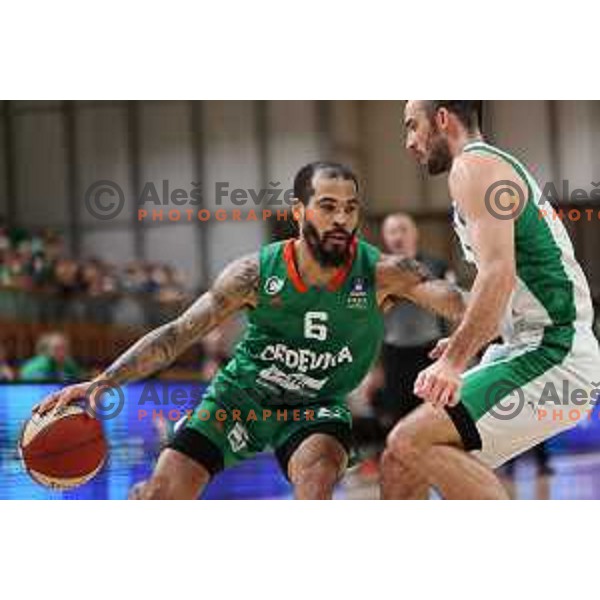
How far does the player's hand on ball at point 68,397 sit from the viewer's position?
14.9 ft

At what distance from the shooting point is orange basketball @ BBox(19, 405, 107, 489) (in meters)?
4.54

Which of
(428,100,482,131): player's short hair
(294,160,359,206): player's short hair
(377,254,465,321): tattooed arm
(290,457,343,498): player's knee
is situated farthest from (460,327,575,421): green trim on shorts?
(294,160,359,206): player's short hair

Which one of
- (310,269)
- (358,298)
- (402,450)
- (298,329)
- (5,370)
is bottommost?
(402,450)

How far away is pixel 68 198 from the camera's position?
4.63 metres

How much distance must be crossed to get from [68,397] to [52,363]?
0.46 feet

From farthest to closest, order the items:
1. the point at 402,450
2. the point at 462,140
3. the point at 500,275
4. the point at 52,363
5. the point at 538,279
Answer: the point at 52,363, the point at 462,140, the point at 538,279, the point at 402,450, the point at 500,275

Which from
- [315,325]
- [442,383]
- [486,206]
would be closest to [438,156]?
[486,206]

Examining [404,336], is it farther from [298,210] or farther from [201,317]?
[201,317]

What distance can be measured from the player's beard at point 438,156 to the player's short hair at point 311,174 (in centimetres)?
31

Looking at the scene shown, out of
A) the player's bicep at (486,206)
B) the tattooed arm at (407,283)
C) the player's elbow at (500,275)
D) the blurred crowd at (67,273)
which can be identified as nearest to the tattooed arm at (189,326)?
the blurred crowd at (67,273)

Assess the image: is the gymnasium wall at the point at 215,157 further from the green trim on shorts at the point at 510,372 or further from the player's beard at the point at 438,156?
the green trim on shorts at the point at 510,372

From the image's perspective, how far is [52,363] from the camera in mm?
4555

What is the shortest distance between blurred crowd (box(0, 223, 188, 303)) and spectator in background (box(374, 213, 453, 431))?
785 millimetres
